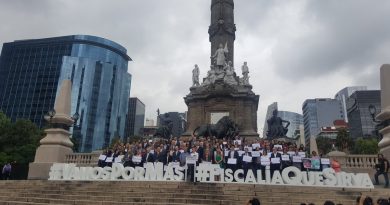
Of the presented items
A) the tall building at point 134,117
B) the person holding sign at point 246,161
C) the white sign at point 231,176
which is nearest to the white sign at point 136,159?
the white sign at point 231,176

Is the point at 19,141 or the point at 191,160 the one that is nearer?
the point at 191,160

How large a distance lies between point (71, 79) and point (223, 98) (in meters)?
87.3

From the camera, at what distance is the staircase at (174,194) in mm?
13078

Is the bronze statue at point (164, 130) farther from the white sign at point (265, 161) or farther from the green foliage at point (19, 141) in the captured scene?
the green foliage at point (19, 141)

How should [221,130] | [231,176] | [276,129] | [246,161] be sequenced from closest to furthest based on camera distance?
[231,176] < [246,161] < [221,130] < [276,129]

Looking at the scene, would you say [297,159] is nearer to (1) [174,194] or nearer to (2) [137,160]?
(1) [174,194]

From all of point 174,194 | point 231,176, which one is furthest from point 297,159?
point 174,194

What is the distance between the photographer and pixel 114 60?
122 metres

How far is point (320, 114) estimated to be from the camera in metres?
184

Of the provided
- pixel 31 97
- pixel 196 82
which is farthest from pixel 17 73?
pixel 196 82

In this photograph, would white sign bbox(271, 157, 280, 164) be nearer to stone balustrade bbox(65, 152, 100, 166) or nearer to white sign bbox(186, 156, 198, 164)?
white sign bbox(186, 156, 198, 164)

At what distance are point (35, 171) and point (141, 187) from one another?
9.71 meters

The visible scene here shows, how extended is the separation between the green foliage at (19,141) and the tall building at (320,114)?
158733 millimetres

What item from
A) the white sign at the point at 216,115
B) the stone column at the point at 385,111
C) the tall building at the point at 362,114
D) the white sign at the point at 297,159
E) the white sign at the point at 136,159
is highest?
the tall building at the point at 362,114
